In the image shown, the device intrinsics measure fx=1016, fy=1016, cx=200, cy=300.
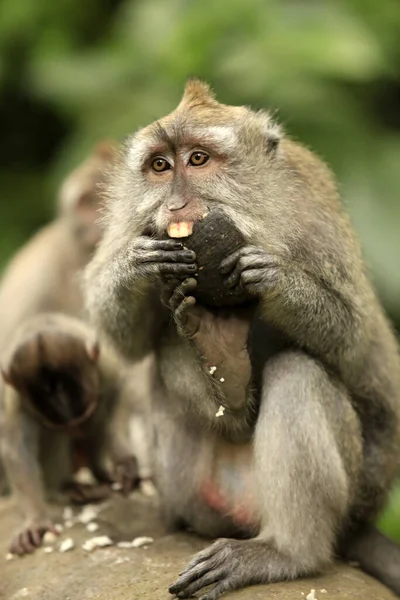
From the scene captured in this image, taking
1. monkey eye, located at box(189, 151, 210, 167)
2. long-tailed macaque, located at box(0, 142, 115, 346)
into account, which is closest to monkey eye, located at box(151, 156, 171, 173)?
monkey eye, located at box(189, 151, 210, 167)

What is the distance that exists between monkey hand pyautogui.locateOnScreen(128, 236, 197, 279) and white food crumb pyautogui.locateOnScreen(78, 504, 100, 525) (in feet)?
6.70

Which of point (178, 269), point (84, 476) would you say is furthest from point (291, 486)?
point (84, 476)

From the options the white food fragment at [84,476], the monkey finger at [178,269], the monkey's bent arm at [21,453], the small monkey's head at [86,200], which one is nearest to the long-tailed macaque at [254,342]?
the monkey finger at [178,269]

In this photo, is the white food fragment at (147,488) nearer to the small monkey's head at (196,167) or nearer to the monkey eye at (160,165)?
the small monkey's head at (196,167)

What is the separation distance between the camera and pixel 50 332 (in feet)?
21.1

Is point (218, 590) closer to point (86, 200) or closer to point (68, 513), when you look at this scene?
point (68, 513)

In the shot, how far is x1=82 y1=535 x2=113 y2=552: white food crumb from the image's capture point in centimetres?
582

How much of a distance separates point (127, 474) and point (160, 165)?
2793 millimetres

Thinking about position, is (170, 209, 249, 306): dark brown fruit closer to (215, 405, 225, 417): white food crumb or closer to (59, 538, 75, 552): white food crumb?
(215, 405, 225, 417): white food crumb

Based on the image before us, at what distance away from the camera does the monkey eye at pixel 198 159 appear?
4922 millimetres

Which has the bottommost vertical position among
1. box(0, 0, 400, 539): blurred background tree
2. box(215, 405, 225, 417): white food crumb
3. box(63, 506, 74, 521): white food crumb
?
box(63, 506, 74, 521): white food crumb

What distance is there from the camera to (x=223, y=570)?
4934 mm

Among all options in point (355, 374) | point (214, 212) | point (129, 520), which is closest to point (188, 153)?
point (214, 212)

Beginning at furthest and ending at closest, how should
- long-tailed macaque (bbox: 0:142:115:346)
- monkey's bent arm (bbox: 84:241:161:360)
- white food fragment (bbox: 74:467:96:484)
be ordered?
long-tailed macaque (bbox: 0:142:115:346), white food fragment (bbox: 74:467:96:484), monkey's bent arm (bbox: 84:241:161:360)
